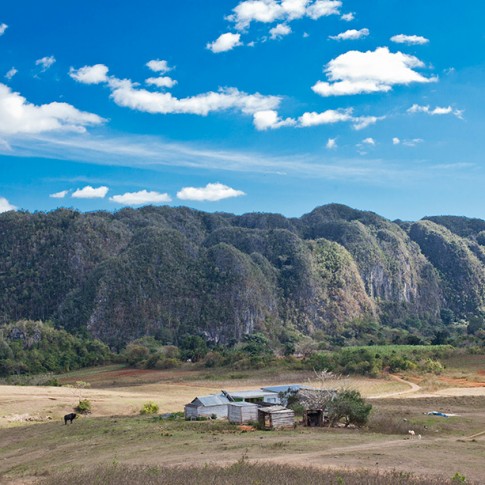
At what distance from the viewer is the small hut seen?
29.1 metres

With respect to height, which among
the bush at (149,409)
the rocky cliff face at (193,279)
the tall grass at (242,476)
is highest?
the rocky cliff face at (193,279)

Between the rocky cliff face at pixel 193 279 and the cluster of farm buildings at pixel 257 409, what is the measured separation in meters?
65.2

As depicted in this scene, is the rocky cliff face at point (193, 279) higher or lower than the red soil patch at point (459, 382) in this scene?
higher

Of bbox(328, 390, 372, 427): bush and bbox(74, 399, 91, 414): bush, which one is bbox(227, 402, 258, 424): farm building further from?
bbox(74, 399, 91, 414): bush

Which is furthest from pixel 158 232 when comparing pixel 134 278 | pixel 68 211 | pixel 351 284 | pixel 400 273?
pixel 400 273

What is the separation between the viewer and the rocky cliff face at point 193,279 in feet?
351

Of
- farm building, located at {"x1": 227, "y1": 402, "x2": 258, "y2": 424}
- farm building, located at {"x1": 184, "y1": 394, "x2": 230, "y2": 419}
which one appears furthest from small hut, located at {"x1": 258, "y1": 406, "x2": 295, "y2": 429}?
farm building, located at {"x1": 184, "y1": 394, "x2": 230, "y2": 419}

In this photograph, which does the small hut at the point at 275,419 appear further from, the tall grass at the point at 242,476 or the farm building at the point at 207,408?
the tall grass at the point at 242,476

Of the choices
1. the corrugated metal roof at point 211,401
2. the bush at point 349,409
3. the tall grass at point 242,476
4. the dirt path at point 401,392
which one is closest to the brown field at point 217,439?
the dirt path at point 401,392

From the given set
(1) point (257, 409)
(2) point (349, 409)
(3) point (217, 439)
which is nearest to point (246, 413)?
(1) point (257, 409)

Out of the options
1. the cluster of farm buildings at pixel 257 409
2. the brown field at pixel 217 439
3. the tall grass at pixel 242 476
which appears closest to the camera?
the tall grass at pixel 242 476

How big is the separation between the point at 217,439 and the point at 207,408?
900 centimetres

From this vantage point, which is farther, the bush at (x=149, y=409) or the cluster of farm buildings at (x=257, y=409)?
the bush at (x=149, y=409)

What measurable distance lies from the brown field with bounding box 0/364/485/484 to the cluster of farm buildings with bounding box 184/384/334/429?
90cm
